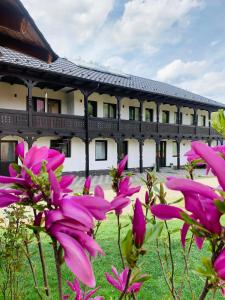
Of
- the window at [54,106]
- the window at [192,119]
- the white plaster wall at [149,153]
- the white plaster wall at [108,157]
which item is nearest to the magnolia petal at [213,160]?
the white plaster wall at [108,157]

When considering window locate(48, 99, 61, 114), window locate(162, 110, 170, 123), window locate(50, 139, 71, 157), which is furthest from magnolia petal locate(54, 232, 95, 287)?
window locate(162, 110, 170, 123)

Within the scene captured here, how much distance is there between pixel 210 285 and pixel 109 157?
18.9 m

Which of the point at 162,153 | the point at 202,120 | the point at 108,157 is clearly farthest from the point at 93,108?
the point at 202,120

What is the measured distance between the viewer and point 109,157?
1939 centimetres

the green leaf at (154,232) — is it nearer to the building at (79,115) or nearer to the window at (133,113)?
the building at (79,115)

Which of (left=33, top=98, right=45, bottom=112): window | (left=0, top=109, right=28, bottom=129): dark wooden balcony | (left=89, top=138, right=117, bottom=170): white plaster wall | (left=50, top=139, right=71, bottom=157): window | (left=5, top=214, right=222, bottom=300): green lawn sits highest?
(left=33, top=98, right=45, bottom=112): window

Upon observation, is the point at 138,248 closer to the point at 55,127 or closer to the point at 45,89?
the point at 55,127

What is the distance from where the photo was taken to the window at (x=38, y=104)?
54.3ft

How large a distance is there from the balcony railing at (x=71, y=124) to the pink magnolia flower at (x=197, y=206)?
13670 mm

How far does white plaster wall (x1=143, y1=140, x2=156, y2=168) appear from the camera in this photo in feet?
72.0

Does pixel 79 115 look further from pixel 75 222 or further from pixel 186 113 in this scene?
pixel 75 222

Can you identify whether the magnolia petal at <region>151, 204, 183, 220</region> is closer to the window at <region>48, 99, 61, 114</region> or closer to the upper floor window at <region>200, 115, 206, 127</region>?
the window at <region>48, 99, 61, 114</region>

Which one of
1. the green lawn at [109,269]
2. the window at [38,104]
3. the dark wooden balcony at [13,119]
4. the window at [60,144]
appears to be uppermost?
the window at [38,104]

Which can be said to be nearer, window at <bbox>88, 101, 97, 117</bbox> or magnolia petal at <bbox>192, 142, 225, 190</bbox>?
magnolia petal at <bbox>192, 142, 225, 190</bbox>
